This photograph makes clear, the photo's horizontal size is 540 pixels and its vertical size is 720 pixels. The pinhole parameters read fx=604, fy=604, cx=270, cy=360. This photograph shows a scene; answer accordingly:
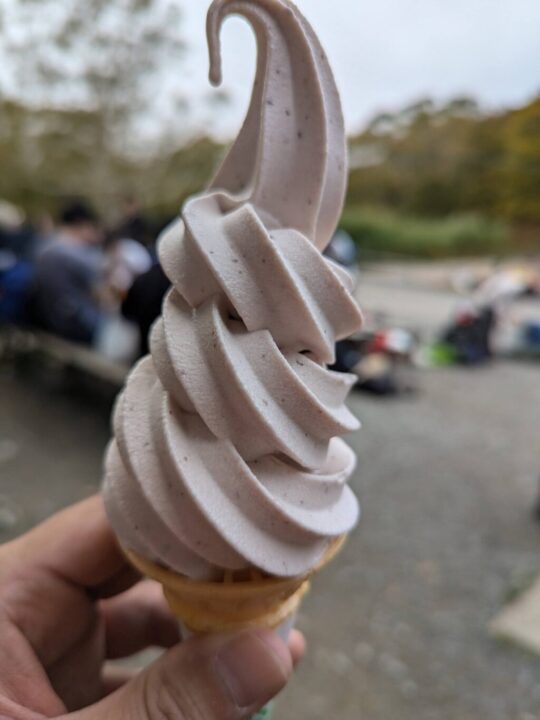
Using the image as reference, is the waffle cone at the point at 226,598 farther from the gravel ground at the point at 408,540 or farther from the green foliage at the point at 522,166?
the green foliage at the point at 522,166

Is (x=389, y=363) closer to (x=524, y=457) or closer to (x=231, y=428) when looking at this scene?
(x=524, y=457)

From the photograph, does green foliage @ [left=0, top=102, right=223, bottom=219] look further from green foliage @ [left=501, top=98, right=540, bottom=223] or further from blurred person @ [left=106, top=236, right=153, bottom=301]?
blurred person @ [left=106, top=236, right=153, bottom=301]

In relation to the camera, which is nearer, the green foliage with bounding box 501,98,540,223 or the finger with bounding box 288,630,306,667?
the finger with bounding box 288,630,306,667

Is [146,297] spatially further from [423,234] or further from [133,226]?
[423,234]

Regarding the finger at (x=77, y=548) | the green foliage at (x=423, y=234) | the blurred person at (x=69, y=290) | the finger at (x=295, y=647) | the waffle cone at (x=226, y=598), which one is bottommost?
the green foliage at (x=423, y=234)

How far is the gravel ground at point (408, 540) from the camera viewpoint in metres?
2.64

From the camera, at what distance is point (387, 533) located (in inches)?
150

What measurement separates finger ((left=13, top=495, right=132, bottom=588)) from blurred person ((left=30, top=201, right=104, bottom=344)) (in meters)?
3.71

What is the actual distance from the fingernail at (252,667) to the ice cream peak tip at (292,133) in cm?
98

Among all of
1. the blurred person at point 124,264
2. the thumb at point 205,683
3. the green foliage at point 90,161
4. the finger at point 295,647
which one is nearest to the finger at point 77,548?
the thumb at point 205,683

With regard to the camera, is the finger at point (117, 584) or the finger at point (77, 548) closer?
the finger at point (77, 548)

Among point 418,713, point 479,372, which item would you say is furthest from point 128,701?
point 479,372

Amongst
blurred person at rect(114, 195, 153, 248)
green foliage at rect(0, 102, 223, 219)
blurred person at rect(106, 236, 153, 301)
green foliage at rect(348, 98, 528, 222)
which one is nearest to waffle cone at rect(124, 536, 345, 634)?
blurred person at rect(106, 236, 153, 301)

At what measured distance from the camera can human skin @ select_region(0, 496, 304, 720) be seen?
1.31m
